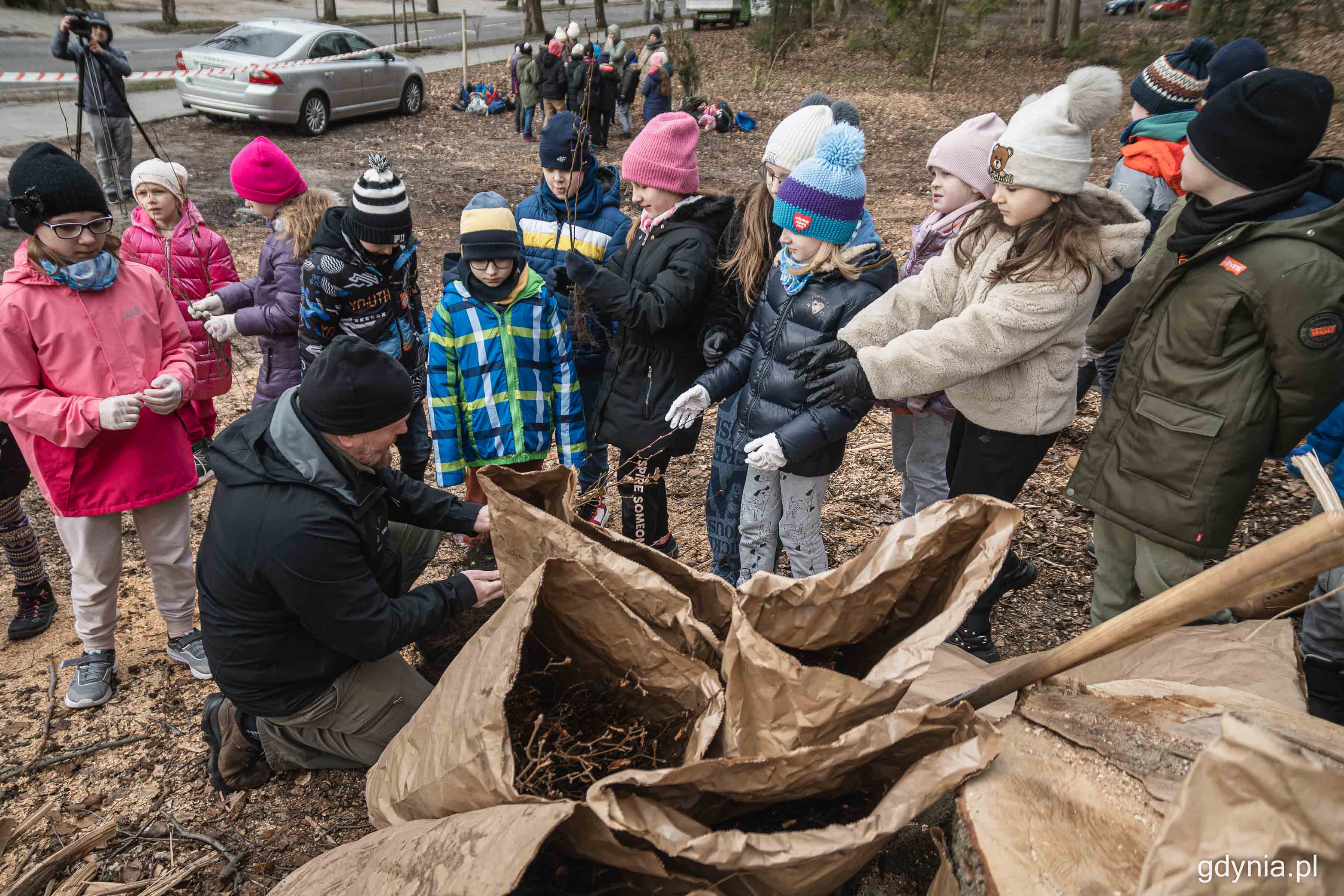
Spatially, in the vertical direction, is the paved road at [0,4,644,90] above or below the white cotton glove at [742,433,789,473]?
above

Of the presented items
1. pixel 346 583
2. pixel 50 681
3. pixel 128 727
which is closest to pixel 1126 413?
pixel 346 583

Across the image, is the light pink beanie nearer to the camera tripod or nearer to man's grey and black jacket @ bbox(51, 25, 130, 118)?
the camera tripod

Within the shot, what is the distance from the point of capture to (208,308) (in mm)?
3832

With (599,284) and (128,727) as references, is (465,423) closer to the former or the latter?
(599,284)

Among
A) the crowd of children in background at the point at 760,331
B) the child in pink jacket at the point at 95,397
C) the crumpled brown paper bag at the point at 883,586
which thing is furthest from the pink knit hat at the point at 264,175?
the crumpled brown paper bag at the point at 883,586

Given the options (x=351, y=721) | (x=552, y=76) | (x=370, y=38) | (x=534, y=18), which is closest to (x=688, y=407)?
(x=351, y=721)

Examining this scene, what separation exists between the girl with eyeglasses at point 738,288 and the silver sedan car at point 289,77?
1090 centimetres

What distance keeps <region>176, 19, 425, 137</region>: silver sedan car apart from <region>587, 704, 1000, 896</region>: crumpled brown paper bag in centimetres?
1284

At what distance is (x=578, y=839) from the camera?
138 cm

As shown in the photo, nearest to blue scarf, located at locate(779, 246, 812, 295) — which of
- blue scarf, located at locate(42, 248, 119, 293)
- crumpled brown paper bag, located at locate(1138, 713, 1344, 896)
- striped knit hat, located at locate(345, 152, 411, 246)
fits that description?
striped knit hat, located at locate(345, 152, 411, 246)

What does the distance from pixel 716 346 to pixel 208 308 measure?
2420 mm

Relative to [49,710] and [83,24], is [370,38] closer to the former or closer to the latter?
[83,24]

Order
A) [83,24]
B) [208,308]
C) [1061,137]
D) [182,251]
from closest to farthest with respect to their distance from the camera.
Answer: [1061,137] < [208,308] < [182,251] < [83,24]

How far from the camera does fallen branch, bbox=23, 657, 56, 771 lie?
2.70 m
